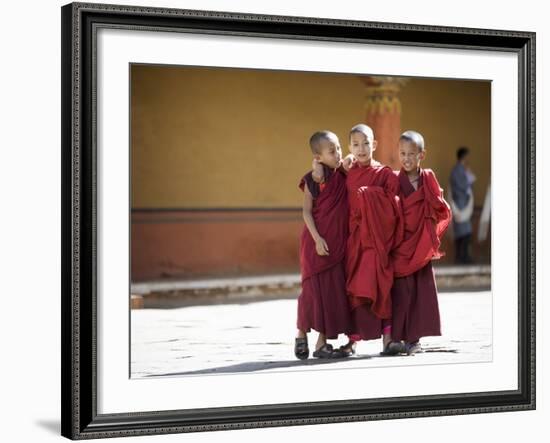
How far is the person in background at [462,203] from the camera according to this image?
28.5 ft

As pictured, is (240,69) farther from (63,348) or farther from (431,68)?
(63,348)

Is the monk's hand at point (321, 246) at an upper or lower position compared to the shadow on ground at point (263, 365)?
upper

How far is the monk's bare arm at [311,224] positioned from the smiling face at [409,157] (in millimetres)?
A: 678

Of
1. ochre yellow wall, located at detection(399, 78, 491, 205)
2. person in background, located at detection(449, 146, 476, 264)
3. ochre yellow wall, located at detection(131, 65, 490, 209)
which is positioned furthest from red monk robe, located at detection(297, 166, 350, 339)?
person in background, located at detection(449, 146, 476, 264)

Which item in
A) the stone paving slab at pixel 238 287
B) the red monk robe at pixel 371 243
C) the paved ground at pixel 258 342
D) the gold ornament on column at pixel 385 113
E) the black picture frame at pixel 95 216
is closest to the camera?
the black picture frame at pixel 95 216

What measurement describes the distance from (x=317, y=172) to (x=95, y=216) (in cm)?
160

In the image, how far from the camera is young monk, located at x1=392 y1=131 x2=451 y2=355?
26.4ft

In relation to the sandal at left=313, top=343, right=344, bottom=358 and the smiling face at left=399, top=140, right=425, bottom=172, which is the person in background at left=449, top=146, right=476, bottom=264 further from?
the sandal at left=313, top=343, right=344, bottom=358

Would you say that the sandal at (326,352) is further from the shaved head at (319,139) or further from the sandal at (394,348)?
the shaved head at (319,139)

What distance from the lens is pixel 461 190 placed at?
899 centimetres

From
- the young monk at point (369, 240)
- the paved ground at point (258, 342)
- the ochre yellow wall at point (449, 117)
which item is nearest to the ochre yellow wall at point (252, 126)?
the ochre yellow wall at point (449, 117)

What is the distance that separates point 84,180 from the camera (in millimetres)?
7047

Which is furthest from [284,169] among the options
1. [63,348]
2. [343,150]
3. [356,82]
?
[63,348]

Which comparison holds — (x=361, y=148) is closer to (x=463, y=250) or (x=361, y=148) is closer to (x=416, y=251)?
(x=416, y=251)
